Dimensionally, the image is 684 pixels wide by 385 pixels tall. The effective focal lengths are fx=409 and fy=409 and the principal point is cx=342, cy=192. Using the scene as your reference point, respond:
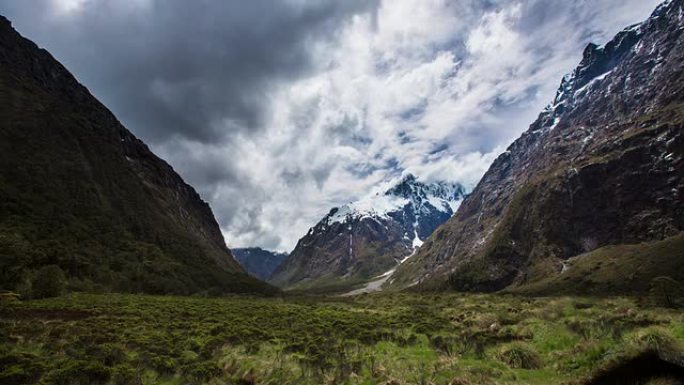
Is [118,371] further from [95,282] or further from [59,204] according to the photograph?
[59,204]

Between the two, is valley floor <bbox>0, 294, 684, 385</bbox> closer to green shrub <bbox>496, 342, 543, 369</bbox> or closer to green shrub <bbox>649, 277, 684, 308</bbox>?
green shrub <bbox>496, 342, 543, 369</bbox>

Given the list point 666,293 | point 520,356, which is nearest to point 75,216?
point 520,356

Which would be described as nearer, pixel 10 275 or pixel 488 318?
pixel 488 318

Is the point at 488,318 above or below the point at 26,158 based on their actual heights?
below

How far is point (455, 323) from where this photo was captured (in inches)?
1332

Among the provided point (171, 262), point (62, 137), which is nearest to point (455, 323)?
point (171, 262)

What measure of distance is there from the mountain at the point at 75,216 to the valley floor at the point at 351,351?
49723 millimetres

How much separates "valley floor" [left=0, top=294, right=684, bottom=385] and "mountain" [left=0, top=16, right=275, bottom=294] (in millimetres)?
49723

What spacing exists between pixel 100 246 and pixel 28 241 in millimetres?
31966

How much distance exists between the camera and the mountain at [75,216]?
104m

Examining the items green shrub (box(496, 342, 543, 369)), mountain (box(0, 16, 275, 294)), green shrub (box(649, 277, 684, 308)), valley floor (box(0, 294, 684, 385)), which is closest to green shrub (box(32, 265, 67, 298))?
mountain (box(0, 16, 275, 294))

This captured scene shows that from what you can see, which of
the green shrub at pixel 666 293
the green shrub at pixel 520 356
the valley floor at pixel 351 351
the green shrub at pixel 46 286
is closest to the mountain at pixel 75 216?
the green shrub at pixel 46 286

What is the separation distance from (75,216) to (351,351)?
150 m

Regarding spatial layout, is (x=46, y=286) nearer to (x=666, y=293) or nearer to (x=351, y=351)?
(x=351, y=351)
